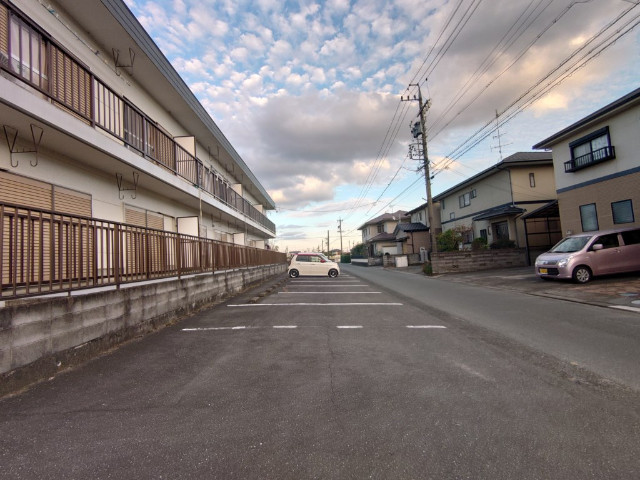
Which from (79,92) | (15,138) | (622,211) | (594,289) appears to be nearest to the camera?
(15,138)

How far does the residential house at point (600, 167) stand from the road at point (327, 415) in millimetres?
12510

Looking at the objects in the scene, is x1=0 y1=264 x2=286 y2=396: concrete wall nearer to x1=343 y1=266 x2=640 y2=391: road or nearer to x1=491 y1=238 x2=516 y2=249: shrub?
x1=343 y1=266 x2=640 y2=391: road

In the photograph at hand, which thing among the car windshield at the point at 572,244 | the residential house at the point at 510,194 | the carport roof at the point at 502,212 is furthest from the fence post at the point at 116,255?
the carport roof at the point at 502,212

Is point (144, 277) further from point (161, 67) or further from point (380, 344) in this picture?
point (161, 67)

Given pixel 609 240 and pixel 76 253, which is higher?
pixel 76 253

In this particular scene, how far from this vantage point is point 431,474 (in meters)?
1.97

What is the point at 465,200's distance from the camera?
1065 inches

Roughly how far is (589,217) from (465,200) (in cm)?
1225

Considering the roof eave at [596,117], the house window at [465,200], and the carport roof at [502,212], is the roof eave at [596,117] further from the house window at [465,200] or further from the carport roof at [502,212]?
the house window at [465,200]

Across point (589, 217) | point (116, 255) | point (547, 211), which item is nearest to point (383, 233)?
point (547, 211)

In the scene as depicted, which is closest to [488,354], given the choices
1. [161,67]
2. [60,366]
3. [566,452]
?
[566,452]

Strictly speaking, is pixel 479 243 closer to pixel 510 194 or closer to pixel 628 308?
pixel 510 194

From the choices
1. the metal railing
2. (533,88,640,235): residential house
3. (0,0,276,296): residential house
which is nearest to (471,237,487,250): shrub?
(533,88,640,235): residential house

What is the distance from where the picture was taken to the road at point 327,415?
6.81 feet
